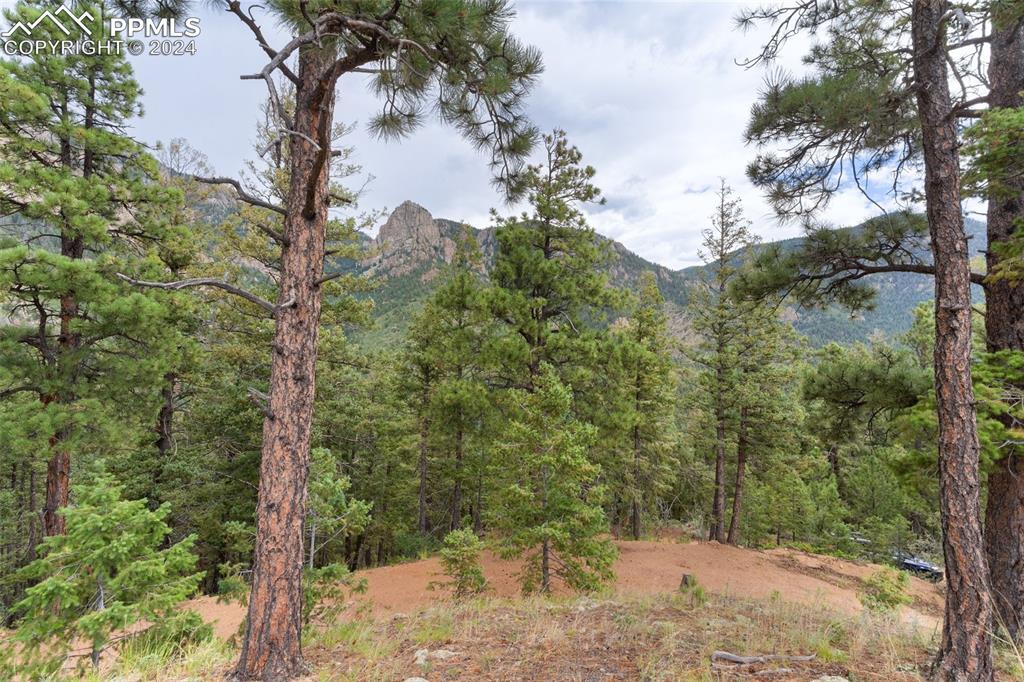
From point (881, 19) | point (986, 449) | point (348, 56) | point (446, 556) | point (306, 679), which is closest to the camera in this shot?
point (306, 679)

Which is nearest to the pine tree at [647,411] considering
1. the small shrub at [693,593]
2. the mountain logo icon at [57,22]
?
the small shrub at [693,593]

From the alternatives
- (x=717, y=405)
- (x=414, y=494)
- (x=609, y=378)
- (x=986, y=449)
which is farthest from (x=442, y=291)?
(x=414, y=494)

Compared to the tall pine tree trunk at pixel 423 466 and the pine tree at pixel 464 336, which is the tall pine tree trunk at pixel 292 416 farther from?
the tall pine tree trunk at pixel 423 466

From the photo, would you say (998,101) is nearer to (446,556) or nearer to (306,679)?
(306,679)

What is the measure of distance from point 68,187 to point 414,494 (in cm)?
1730

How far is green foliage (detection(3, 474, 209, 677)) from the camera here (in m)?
3.48

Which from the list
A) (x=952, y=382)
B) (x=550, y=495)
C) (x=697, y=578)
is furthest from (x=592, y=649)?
(x=697, y=578)

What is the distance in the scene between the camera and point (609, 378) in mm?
10391

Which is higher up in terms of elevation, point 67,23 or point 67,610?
point 67,23

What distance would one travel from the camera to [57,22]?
7.47m

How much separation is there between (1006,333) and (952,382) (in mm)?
2858

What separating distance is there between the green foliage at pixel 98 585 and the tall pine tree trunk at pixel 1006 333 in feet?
27.2

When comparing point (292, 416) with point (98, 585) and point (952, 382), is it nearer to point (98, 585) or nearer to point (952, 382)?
point (98, 585)

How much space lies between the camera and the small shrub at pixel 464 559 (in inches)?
301
